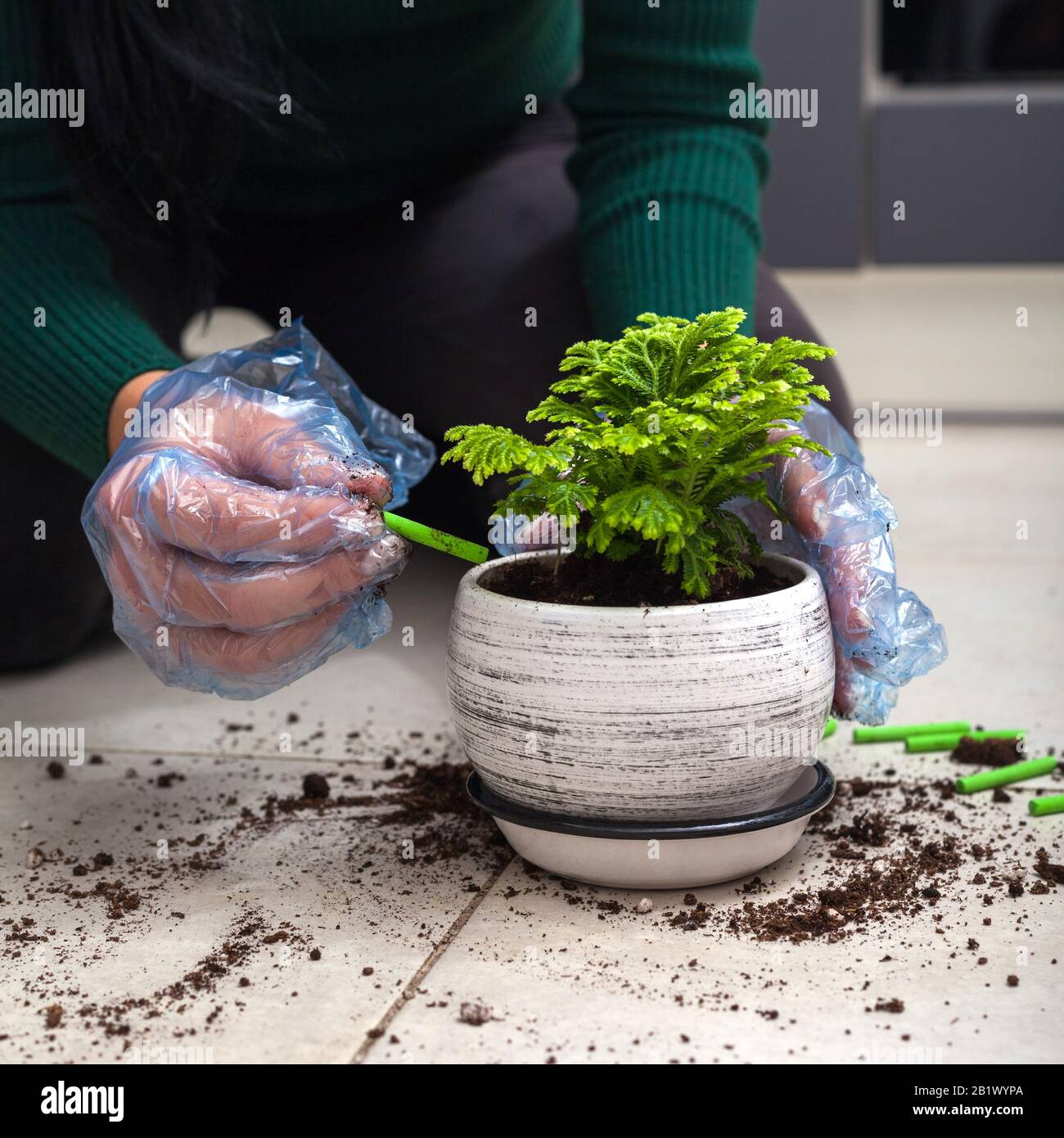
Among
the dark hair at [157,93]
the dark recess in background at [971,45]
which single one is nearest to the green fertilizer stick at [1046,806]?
the dark hair at [157,93]

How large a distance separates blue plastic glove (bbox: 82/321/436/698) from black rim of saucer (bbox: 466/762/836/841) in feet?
0.55

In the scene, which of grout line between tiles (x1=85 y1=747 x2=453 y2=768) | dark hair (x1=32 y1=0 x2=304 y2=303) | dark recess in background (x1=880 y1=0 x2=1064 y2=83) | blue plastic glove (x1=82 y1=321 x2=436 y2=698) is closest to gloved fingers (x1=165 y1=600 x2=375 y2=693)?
blue plastic glove (x1=82 y1=321 x2=436 y2=698)

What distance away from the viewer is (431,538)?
84 cm

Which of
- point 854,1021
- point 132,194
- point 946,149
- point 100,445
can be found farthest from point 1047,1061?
point 946,149

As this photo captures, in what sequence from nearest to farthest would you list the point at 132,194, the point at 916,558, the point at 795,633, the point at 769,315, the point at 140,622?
the point at 795,633, the point at 140,622, the point at 132,194, the point at 769,315, the point at 916,558

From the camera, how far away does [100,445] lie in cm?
109

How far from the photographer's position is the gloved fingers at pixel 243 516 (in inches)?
32.0

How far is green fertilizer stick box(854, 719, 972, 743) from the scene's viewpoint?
109 centimetres

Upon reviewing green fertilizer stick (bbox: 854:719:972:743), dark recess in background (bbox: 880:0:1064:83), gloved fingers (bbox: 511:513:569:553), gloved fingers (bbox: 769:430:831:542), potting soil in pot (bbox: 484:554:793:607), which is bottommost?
green fertilizer stick (bbox: 854:719:972:743)

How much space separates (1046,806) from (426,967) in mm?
474

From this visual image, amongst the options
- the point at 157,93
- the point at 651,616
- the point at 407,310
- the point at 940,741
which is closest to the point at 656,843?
the point at 651,616

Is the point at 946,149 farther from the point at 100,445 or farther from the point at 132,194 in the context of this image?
the point at 100,445

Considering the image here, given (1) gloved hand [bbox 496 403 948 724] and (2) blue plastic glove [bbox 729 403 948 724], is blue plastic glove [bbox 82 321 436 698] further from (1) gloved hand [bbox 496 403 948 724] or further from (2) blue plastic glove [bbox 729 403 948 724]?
(2) blue plastic glove [bbox 729 403 948 724]

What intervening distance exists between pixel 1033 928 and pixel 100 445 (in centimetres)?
80
